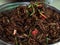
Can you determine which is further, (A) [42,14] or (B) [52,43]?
(A) [42,14]

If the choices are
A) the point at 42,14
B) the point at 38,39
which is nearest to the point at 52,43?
the point at 38,39

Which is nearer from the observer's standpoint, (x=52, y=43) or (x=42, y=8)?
(x=52, y=43)

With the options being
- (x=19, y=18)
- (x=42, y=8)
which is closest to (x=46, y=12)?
(x=42, y=8)

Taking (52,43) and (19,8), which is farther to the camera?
(19,8)

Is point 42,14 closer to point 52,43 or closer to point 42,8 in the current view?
point 42,8

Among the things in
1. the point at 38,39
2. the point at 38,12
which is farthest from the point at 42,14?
the point at 38,39

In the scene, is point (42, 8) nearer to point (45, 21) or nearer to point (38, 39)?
point (45, 21)

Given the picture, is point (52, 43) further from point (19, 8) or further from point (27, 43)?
point (19, 8)

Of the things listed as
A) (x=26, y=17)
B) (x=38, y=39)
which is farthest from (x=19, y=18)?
(x=38, y=39)
